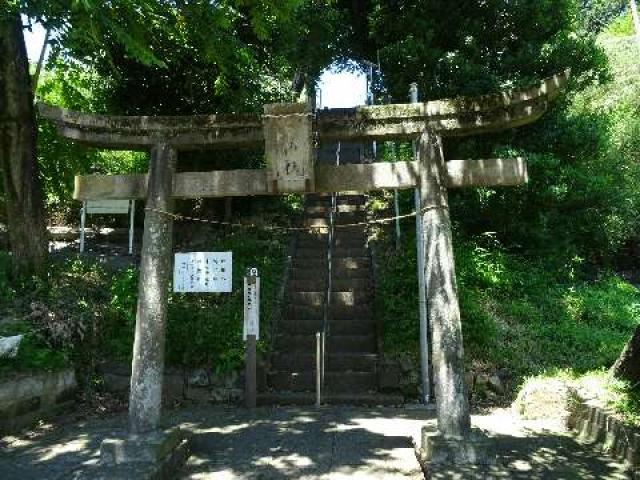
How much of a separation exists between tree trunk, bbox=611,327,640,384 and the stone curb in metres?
0.52

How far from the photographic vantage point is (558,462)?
5.11 m

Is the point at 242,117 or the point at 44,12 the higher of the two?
the point at 44,12

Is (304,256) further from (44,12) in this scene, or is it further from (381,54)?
(44,12)

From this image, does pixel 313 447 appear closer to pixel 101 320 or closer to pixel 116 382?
pixel 116 382

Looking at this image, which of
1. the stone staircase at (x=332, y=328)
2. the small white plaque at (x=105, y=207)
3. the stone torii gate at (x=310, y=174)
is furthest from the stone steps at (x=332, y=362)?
the small white plaque at (x=105, y=207)

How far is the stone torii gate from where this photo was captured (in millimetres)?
4953

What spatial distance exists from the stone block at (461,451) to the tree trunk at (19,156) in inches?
291

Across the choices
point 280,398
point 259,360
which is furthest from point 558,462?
point 259,360

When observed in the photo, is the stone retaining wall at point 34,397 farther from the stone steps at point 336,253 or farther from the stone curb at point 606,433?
the stone curb at point 606,433

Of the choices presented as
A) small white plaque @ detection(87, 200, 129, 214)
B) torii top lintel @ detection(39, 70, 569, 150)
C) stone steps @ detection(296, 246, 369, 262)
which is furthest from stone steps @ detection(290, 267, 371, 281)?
torii top lintel @ detection(39, 70, 569, 150)

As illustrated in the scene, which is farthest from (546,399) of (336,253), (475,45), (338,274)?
(475,45)

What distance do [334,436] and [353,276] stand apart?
4.72 metres

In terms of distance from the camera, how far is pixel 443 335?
193 inches

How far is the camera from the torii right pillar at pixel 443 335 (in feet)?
15.2
